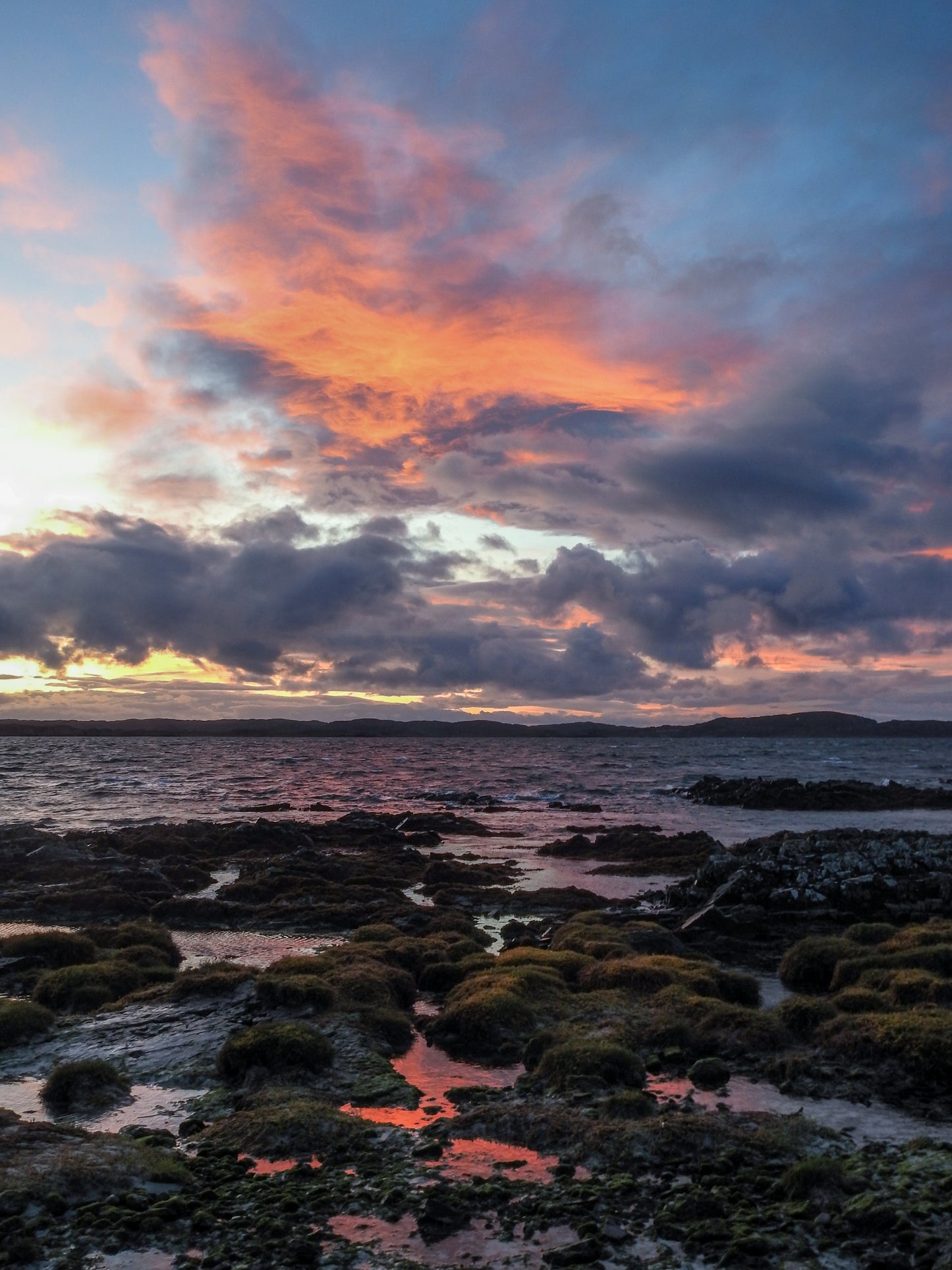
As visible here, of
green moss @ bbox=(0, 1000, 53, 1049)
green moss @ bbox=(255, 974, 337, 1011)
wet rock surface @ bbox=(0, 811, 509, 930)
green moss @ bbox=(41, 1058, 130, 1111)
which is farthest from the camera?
wet rock surface @ bbox=(0, 811, 509, 930)

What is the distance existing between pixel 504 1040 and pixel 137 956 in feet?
30.7

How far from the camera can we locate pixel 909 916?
71.1 feet

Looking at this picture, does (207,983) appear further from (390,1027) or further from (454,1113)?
(454,1113)

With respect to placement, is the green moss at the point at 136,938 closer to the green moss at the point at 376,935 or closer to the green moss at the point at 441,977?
the green moss at the point at 376,935

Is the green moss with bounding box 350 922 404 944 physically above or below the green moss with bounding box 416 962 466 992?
below

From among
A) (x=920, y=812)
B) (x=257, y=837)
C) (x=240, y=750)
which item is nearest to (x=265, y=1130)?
(x=257, y=837)

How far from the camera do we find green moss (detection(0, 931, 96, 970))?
60.2 feet

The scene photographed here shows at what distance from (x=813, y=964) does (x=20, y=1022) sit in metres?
13.9

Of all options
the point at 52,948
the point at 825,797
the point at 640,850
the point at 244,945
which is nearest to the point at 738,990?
the point at 244,945

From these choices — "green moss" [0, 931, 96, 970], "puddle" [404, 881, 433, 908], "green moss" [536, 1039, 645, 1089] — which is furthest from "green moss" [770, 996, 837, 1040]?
"puddle" [404, 881, 433, 908]

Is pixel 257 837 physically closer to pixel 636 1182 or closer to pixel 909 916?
pixel 909 916

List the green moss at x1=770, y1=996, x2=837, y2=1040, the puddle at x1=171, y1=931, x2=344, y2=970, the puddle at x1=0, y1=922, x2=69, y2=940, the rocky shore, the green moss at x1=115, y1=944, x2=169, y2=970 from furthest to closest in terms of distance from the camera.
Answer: the puddle at x1=0, y1=922, x2=69, y2=940 < the puddle at x1=171, y1=931, x2=344, y2=970 < the green moss at x1=115, y1=944, x2=169, y2=970 < the green moss at x1=770, y1=996, x2=837, y2=1040 < the rocky shore

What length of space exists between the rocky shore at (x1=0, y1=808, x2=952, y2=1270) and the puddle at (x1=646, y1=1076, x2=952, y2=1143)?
0.21 feet

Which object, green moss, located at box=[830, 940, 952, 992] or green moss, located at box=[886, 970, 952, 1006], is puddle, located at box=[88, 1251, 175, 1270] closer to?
green moss, located at box=[886, 970, 952, 1006]
